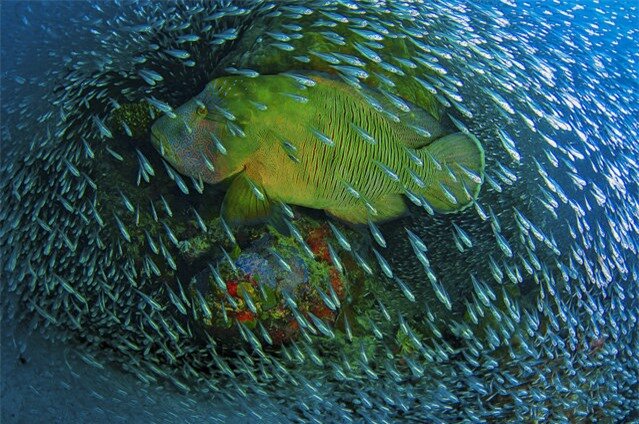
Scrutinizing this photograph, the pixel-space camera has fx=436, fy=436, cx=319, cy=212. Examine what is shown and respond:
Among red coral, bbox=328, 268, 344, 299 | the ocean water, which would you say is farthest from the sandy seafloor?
red coral, bbox=328, 268, 344, 299

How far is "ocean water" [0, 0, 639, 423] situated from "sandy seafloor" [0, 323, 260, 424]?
0.02 metres

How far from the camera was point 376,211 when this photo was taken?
366 centimetres

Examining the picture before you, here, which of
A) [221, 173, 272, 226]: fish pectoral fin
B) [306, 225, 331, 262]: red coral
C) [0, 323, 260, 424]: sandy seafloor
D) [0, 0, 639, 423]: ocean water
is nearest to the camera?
[221, 173, 272, 226]: fish pectoral fin

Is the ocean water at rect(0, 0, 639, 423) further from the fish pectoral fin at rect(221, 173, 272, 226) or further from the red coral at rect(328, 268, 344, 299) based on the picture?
the fish pectoral fin at rect(221, 173, 272, 226)

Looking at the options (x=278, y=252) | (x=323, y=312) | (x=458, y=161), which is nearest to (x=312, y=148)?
(x=278, y=252)

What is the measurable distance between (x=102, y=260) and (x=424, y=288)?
10.3 feet

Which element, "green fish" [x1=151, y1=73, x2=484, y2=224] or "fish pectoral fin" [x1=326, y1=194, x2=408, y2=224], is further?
"fish pectoral fin" [x1=326, y1=194, x2=408, y2=224]

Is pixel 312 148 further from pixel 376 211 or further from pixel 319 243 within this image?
pixel 319 243

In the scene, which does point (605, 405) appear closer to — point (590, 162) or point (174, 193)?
point (590, 162)

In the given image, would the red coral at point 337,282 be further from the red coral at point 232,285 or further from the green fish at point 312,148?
the red coral at point 232,285

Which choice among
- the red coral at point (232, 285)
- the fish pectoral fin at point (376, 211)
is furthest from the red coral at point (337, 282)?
the red coral at point (232, 285)

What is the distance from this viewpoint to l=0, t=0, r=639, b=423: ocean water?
3854 millimetres

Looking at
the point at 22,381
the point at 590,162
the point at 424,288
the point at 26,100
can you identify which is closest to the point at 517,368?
the point at 424,288

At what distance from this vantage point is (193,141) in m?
3.39
